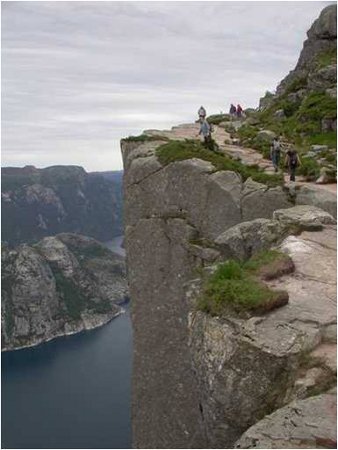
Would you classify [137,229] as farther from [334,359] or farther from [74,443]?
[74,443]

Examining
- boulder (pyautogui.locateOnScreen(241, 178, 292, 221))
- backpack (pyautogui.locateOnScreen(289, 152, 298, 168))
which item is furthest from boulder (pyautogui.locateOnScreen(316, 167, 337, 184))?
boulder (pyautogui.locateOnScreen(241, 178, 292, 221))

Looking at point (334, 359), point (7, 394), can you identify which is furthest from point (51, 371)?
point (334, 359)

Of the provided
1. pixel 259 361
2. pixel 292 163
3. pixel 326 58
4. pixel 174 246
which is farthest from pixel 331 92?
pixel 259 361

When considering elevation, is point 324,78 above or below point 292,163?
above

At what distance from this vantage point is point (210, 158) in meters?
27.4

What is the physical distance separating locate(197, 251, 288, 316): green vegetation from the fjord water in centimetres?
11167

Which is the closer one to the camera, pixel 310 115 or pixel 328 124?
pixel 328 124

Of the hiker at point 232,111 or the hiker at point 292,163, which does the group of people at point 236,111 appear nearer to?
the hiker at point 232,111

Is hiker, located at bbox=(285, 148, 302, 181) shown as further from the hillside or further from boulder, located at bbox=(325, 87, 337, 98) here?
boulder, located at bbox=(325, 87, 337, 98)

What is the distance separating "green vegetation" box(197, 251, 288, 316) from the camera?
521 inches

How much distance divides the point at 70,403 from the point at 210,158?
439 feet

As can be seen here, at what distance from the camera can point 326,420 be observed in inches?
392

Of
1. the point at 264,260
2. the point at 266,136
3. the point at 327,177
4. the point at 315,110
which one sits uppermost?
the point at 315,110

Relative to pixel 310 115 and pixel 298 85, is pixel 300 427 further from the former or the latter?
pixel 298 85
